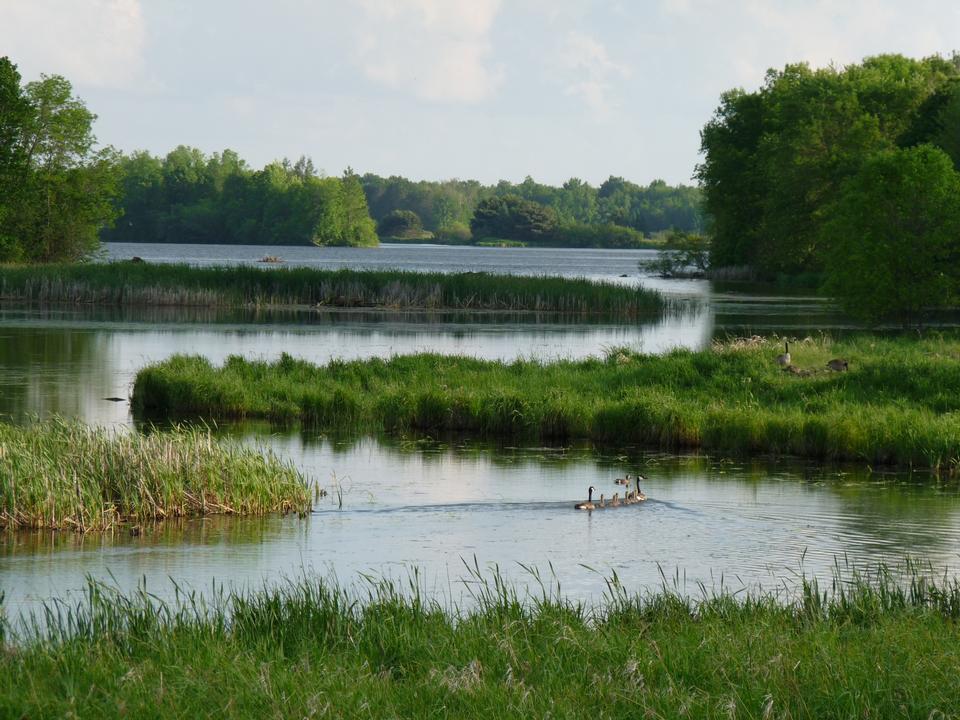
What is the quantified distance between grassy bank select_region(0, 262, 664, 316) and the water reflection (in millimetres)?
35136

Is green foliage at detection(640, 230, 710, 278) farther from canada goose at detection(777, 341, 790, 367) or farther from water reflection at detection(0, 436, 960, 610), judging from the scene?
water reflection at detection(0, 436, 960, 610)

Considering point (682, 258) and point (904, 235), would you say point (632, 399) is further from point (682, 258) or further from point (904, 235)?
point (682, 258)

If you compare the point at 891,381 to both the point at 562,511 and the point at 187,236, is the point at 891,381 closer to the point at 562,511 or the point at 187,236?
the point at 562,511

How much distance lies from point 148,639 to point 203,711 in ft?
6.27

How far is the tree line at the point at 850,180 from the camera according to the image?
3944cm

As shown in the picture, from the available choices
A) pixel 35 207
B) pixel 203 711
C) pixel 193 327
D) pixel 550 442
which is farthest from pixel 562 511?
pixel 35 207

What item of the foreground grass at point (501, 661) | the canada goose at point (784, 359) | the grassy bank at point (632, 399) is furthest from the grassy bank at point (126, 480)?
the canada goose at point (784, 359)

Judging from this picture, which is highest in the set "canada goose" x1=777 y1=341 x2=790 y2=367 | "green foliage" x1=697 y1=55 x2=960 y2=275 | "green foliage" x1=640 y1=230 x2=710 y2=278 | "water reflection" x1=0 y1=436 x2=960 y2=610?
"green foliage" x1=697 y1=55 x2=960 y2=275

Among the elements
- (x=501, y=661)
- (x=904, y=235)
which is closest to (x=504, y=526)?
(x=501, y=661)

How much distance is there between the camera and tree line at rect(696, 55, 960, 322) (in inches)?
1553

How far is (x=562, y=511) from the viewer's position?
54.4ft

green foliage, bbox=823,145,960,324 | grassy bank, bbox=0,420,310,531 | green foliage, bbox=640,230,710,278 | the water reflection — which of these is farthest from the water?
green foliage, bbox=640,230,710,278

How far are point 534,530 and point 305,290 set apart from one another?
4219cm

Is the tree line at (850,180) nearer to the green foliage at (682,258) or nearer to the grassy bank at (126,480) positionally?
the green foliage at (682,258)
